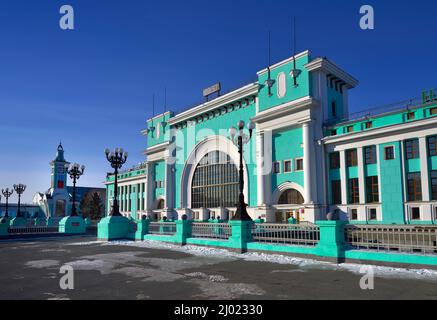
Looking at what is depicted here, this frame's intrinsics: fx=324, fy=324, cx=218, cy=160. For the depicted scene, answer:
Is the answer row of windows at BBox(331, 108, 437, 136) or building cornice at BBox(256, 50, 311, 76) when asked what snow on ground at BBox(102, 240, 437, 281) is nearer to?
row of windows at BBox(331, 108, 437, 136)

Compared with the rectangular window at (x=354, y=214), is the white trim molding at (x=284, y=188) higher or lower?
higher

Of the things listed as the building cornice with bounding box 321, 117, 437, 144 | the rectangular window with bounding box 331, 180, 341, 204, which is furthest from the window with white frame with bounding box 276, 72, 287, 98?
the rectangular window with bounding box 331, 180, 341, 204

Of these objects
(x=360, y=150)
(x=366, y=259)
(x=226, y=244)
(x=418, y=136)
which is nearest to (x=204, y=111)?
(x=360, y=150)

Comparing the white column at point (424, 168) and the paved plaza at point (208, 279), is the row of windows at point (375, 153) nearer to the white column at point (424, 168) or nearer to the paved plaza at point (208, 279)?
the white column at point (424, 168)

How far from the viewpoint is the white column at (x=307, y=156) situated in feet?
96.7

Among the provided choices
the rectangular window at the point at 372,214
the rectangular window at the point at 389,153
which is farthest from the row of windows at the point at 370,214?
the rectangular window at the point at 389,153

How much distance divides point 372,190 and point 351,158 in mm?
3351

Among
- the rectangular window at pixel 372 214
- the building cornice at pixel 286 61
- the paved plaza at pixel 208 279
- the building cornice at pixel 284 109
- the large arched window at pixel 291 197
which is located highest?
the building cornice at pixel 286 61

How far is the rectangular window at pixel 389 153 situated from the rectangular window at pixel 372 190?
1954mm

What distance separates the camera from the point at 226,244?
1482 centimetres

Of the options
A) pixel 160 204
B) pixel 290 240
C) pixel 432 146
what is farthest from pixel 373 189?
pixel 160 204

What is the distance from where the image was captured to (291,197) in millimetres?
31922
